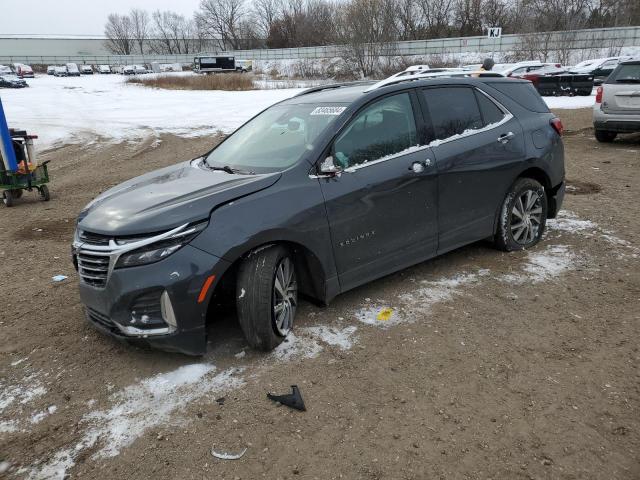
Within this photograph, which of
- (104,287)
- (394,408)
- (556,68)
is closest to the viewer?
(394,408)

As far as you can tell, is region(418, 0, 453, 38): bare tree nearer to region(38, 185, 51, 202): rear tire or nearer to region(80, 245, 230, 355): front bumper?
region(38, 185, 51, 202): rear tire

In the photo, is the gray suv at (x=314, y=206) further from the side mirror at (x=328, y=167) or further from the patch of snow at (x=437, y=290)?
the patch of snow at (x=437, y=290)

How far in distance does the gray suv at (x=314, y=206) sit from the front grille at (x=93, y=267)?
0.01 meters

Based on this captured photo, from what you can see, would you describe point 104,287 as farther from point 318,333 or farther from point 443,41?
point 443,41

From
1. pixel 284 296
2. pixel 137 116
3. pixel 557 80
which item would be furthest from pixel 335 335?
pixel 557 80

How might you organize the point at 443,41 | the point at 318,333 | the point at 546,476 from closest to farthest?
the point at 546,476, the point at 318,333, the point at 443,41

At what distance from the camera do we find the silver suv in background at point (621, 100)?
10.4 metres

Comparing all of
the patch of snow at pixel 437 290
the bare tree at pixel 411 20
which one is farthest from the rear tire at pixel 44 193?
the bare tree at pixel 411 20

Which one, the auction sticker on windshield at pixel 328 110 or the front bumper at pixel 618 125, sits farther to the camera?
the front bumper at pixel 618 125

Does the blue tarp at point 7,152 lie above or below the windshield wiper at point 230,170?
below

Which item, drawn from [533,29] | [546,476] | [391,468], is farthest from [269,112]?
[533,29]

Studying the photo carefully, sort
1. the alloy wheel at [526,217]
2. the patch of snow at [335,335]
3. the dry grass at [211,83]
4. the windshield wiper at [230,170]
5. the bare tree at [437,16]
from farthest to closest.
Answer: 1. the bare tree at [437,16]
2. the dry grass at [211,83]
3. the alloy wheel at [526,217]
4. the windshield wiper at [230,170]
5. the patch of snow at [335,335]

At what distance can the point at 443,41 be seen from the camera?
195 feet

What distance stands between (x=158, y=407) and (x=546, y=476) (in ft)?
7.06
